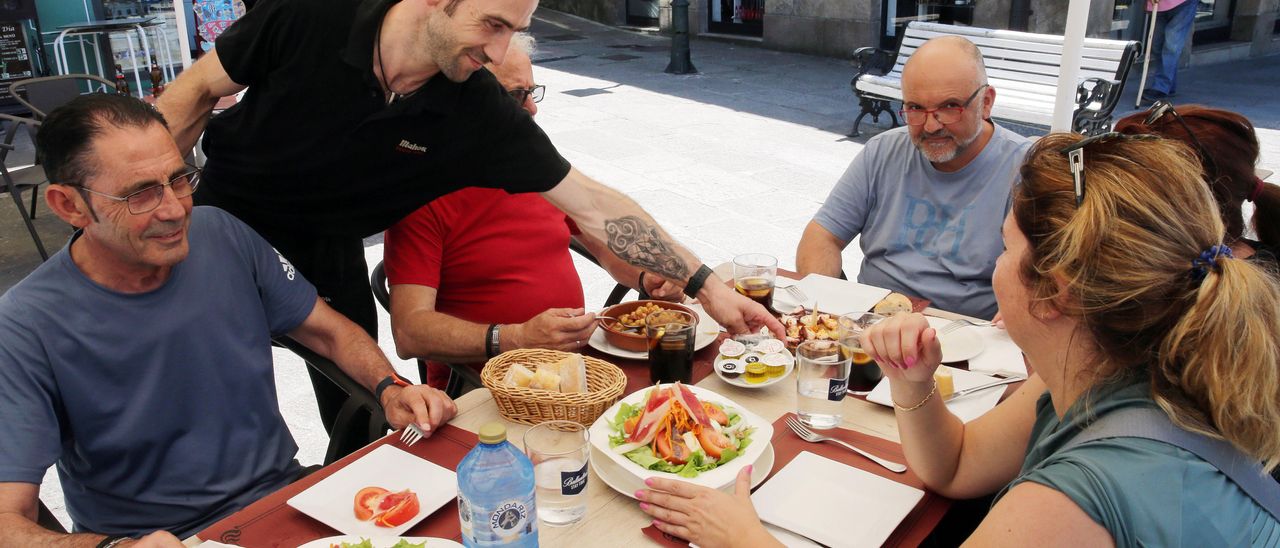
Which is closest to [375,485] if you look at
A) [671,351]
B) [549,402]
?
[549,402]

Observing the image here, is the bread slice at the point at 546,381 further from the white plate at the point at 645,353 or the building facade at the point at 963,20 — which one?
the building facade at the point at 963,20

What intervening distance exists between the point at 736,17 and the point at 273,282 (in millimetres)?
13264

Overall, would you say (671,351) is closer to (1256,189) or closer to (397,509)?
(397,509)

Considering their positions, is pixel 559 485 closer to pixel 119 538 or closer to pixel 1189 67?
pixel 119 538

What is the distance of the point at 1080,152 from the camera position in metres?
1.49

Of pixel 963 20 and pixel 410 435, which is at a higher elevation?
pixel 963 20

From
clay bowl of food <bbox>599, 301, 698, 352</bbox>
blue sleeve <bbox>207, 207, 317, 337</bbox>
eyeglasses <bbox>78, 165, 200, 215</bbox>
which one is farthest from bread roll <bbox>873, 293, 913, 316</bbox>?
eyeglasses <bbox>78, 165, 200, 215</bbox>

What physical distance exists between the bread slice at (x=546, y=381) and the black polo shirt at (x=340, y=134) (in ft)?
2.51

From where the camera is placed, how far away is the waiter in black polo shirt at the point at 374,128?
2502mm

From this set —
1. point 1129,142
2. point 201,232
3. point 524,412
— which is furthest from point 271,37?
point 1129,142

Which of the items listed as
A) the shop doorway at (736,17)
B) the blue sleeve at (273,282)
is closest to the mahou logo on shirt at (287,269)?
the blue sleeve at (273,282)

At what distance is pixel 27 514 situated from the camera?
1854 millimetres

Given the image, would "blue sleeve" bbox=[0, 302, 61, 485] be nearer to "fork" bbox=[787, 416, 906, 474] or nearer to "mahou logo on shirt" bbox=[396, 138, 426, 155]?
"mahou logo on shirt" bbox=[396, 138, 426, 155]

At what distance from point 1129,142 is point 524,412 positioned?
4.24 feet
